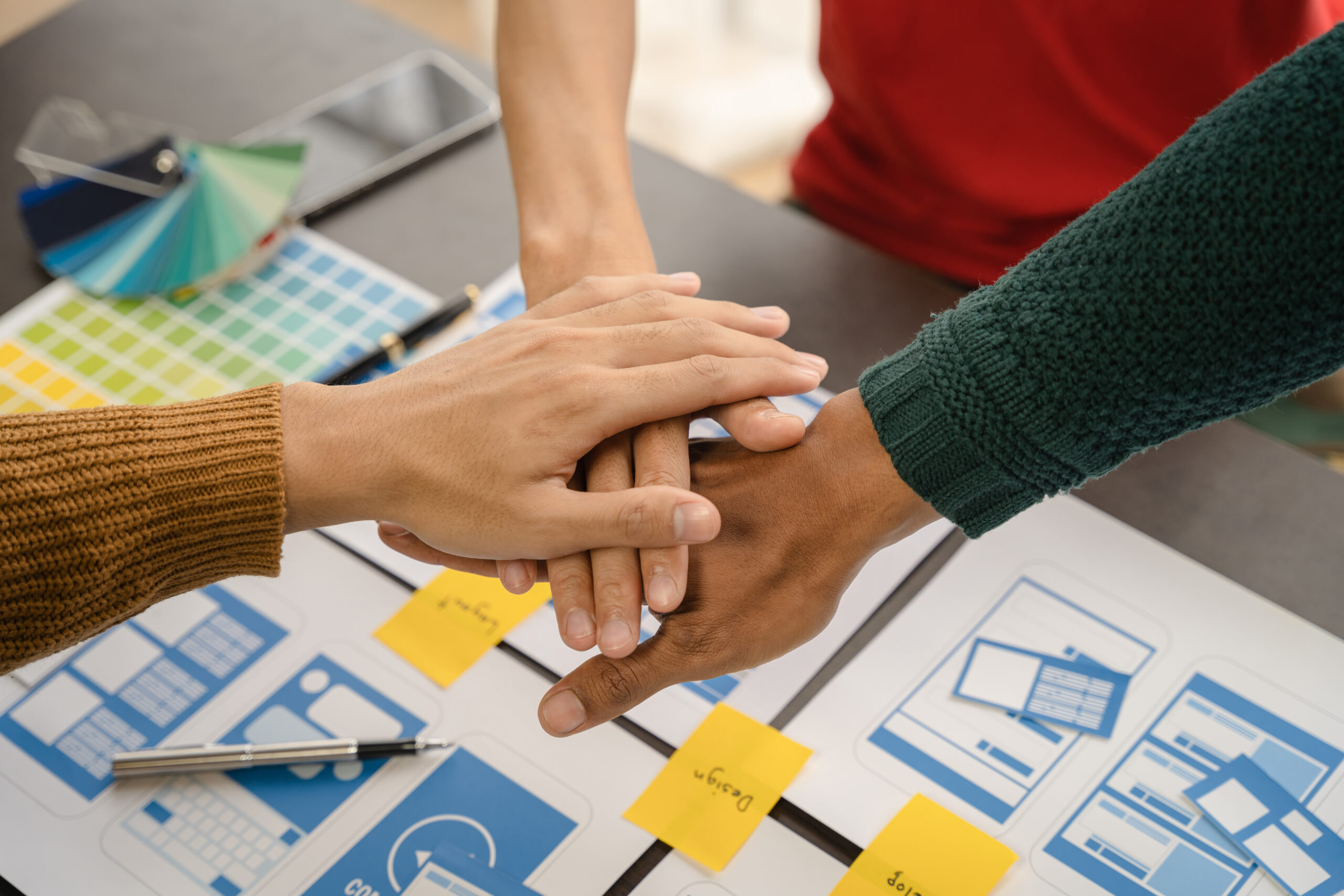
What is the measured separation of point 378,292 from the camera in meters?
1.21

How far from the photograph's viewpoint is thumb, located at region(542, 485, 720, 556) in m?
0.82

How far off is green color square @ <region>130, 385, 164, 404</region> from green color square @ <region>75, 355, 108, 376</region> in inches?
2.8

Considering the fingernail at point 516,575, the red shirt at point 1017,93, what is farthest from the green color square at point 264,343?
the red shirt at point 1017,93

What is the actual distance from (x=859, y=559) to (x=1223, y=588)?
0.36 metres

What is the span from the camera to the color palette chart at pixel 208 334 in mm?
1125

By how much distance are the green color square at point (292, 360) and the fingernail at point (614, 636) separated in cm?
53

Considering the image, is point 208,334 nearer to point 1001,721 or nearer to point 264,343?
point 264,343

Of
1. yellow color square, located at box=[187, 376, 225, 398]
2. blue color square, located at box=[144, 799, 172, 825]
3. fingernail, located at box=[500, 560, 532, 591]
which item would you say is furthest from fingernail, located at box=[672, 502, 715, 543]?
yellow color square, located at box=[187, 376, 225, 398]

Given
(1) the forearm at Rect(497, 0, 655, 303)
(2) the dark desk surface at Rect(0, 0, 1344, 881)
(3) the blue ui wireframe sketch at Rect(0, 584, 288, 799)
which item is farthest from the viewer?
(1) the forearm at Rect(497, 0, 655, 303)

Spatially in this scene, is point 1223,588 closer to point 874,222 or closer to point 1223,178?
point 1223,178

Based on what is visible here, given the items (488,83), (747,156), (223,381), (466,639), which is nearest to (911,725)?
(466,639)

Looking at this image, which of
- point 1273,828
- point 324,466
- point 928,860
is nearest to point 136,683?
point 324,466

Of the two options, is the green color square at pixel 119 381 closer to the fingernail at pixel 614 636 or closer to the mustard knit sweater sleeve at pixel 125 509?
the mustard knit sweater sleeve at pixel 125 509

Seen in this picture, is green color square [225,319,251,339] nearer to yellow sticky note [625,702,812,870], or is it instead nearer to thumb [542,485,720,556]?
thumb [542,485,720,556]
